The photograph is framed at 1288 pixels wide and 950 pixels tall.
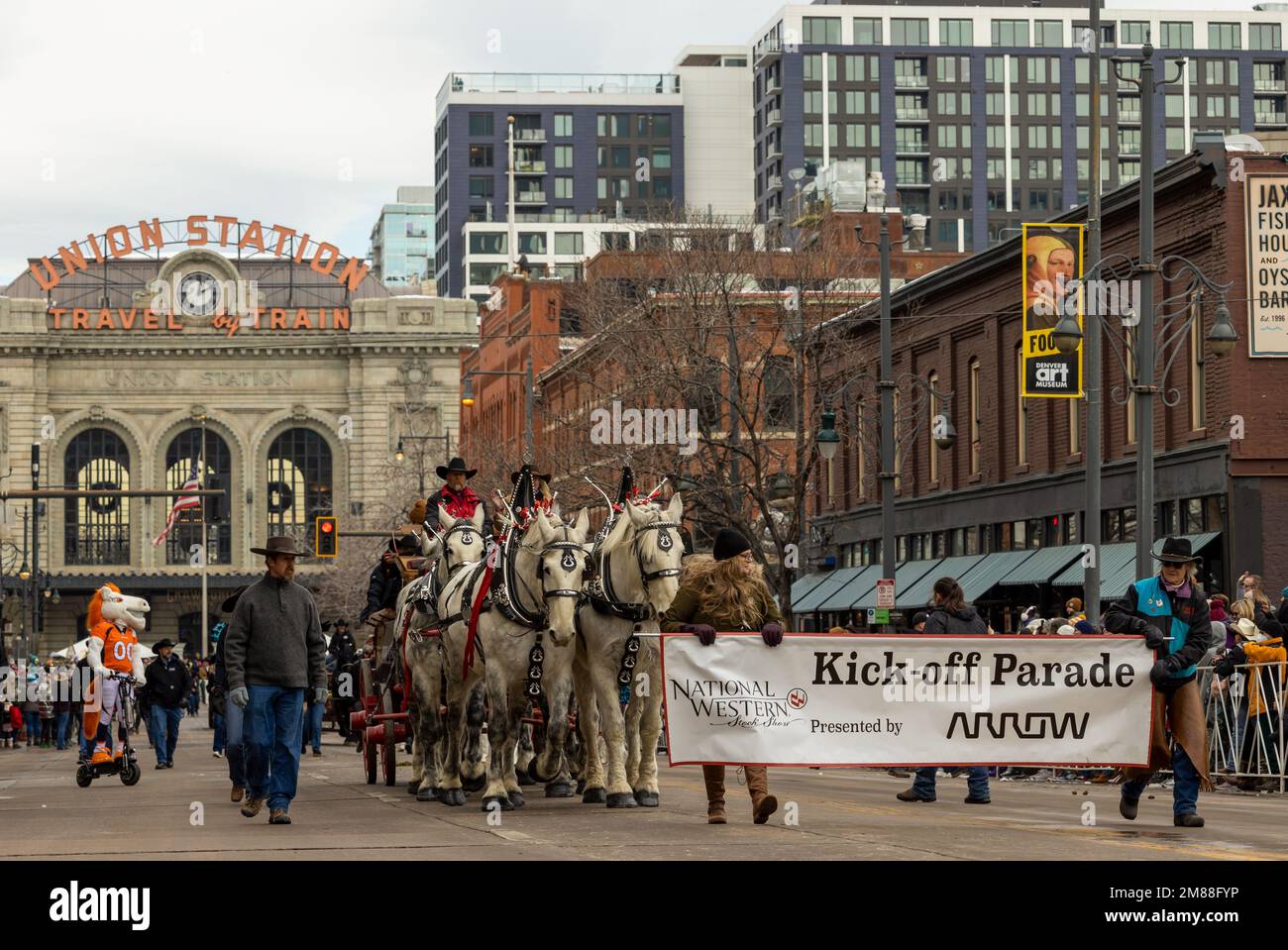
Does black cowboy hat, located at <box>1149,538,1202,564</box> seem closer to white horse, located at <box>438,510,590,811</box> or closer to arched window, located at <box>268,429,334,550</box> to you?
Answer: white horse, located at <box>438,510,590,811</box>

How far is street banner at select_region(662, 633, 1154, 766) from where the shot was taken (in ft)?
50.8

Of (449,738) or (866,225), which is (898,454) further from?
(449,738)

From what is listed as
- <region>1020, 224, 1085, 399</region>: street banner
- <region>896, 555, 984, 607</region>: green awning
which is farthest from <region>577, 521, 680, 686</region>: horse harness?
<region>896, 555, 984, 607</region>: green awning

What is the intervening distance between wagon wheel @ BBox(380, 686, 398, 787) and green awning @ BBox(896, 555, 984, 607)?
28.3 meters

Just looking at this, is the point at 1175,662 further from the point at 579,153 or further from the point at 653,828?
the point at 579,153

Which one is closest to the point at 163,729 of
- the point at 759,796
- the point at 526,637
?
the point at 526,637

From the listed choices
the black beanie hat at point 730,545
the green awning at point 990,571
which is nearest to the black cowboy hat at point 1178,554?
the black beanie hat at point 730,545

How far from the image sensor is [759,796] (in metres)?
14.6

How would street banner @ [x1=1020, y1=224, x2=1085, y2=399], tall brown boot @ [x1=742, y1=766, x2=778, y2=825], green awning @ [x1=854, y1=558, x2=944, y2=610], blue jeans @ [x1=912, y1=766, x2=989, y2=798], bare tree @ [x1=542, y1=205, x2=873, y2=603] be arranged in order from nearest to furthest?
1. tall brown boot @ [x1=742, y1=766, x2=778, y2=825]
2. blue jeans @ [x1=912, y1=766, x2=989, y2=798]
3. street banner @ [x1=1020, y1=224, x2=1085, y2=399]
4. bare tree @ [x1=542, y1=205, x2=873, y2=603]
5. green awning @ [x1=854, y1=558, x2=944, y2=610]

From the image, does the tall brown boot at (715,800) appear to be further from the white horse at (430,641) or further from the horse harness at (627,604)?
the white horse at (430,641)

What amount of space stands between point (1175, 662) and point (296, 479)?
9525 cm

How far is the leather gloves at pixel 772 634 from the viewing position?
15.2 metres
